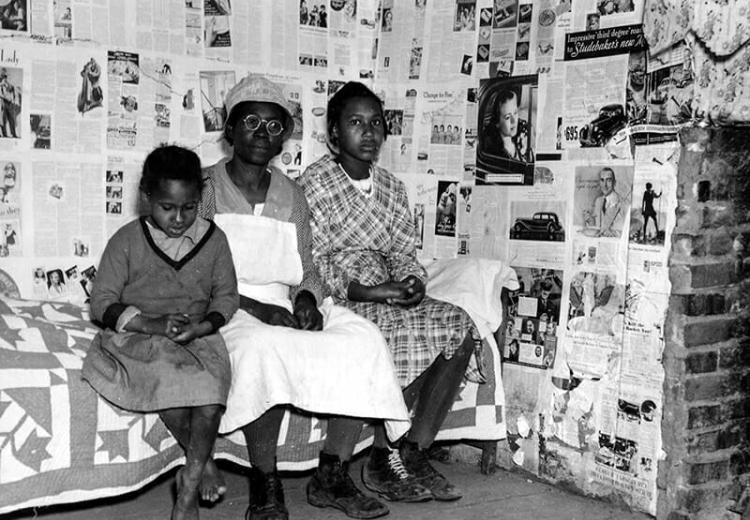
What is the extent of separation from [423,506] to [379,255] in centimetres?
97

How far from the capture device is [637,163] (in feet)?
10.1

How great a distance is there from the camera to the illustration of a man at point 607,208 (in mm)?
3156

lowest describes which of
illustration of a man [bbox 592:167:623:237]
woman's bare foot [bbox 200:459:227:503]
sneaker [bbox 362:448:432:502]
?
sneaker [bbox 362:448:432:502]

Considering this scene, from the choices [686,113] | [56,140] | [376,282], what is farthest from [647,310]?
[56,140]

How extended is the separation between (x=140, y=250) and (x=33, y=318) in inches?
19.0

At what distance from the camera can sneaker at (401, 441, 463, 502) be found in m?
3.18

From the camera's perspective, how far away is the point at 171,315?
2666mm

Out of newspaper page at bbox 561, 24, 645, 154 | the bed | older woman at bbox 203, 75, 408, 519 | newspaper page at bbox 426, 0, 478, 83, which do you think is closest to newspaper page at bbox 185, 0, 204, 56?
older woman at bbox 203, 75, 408, 519

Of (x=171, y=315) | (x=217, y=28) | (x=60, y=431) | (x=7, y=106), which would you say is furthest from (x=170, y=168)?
(x=217, y=28)

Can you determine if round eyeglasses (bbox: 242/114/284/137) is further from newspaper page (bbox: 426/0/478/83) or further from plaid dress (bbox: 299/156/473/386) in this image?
newspaper page (bbox: 426/0/478/83)

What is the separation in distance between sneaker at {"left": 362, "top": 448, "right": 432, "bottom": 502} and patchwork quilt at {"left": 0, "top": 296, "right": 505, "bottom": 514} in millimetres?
583

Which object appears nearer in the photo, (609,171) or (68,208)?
(609,171)

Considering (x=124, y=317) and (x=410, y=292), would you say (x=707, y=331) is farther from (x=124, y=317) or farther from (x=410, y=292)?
(x=124, y=317)

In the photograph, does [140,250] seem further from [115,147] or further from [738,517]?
[738,517]
